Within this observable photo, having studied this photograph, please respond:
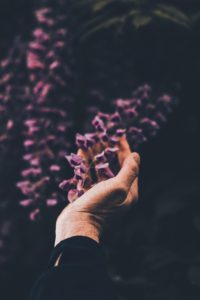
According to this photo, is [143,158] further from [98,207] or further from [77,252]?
[77,252]

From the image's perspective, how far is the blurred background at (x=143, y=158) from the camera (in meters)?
1.48

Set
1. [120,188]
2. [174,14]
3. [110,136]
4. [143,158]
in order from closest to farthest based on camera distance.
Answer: [120,188] → [110,136] → [174,14] → [143,158]

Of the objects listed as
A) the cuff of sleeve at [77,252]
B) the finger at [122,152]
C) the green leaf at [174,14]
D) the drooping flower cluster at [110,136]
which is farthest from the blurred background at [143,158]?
the cuff of sleeve at [77,252]

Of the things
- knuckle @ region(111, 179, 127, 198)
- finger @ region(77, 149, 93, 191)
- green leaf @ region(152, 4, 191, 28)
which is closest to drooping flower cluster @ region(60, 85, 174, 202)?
finger @ region(77, 149, 93, 191)

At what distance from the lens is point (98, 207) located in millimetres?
1019

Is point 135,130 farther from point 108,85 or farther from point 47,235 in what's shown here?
point 47,235

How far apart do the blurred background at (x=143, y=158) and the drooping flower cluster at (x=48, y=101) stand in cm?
4

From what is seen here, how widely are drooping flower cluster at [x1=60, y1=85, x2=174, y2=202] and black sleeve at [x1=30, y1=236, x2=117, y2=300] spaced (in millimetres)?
172

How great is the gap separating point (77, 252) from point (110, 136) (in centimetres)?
45

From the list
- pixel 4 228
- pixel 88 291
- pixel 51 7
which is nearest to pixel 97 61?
pixel 51 7

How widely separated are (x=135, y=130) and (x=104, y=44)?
56cm

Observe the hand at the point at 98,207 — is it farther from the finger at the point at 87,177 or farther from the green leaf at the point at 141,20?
the green leaf at the point at 141,20

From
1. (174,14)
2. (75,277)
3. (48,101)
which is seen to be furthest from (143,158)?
(75,277)

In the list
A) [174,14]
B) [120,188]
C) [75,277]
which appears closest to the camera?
[75,277]
